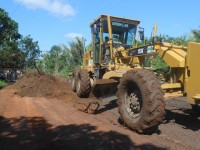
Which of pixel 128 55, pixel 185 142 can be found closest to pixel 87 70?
pixel 128 55

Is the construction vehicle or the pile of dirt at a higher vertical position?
the construction vehicle

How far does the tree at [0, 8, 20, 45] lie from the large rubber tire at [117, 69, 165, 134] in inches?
1344

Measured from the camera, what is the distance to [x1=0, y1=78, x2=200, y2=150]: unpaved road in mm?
6574

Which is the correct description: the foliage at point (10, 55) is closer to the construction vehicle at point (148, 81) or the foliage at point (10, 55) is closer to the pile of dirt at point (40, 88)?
the pile of dirt at point (40, 88)

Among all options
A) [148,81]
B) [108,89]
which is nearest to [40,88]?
[108,89]

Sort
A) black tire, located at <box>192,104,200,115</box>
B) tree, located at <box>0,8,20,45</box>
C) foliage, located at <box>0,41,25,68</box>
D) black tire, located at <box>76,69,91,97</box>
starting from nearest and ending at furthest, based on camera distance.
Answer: black tire, located at <box>192,104,200,115</box> → black tire, located at <box>76,69,91,97</box> → tree, located at <box>0,8,20,45</box> → foliage, located at <box>0,41,25,68</box>

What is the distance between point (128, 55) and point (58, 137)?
15.7 ft

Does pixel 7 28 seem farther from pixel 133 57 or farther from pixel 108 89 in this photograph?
pixel 133 57

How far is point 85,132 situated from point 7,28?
35935 millimetres

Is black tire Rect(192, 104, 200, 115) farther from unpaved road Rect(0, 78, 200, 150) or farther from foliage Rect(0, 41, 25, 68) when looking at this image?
foliage Rect(0, 41, 25, 68)

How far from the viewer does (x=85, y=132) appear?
7.73 meters

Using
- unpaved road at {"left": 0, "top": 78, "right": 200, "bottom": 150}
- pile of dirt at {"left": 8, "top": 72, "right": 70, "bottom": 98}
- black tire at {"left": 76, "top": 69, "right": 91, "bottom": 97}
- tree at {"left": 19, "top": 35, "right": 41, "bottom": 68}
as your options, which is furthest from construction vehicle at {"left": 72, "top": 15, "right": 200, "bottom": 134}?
tree at {"left": 19, "top": 35, "right": 41, "bottom": 68}

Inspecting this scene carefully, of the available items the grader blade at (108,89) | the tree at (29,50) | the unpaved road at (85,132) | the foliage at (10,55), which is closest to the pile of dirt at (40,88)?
the grader blade at (108,89)

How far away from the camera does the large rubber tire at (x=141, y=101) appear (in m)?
7.47
